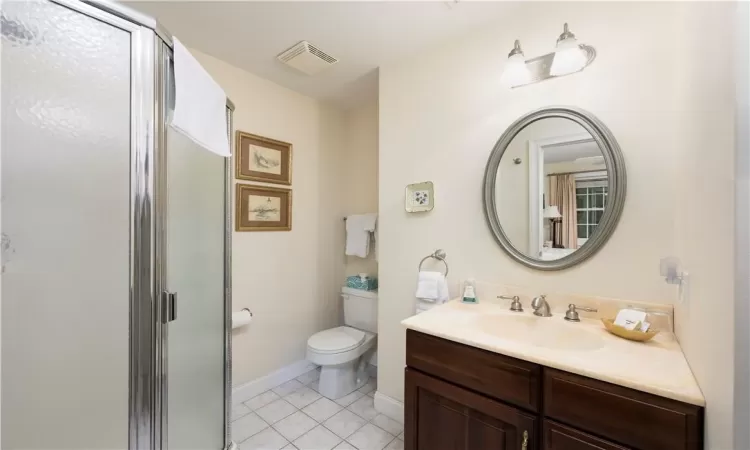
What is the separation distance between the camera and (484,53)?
1568 mm

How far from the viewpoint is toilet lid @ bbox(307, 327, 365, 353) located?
→ 2.00m

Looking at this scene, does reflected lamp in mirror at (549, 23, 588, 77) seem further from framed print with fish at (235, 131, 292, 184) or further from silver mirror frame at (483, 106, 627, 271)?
framed print with fish at (235, 131, 292, 184)

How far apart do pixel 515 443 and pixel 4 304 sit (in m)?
1.49

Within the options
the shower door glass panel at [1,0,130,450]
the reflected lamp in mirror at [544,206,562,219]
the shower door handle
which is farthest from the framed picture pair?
the reflected lamp in mirror at [544,206,562,219]

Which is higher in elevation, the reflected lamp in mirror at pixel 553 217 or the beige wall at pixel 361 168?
the beige wall at pixel 361 168

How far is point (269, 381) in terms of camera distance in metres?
2.21

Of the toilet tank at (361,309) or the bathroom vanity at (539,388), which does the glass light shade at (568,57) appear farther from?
the toilet tank at (361,309)

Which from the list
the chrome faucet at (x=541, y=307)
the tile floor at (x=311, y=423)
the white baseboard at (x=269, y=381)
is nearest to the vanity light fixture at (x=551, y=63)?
the chrome faucet at (x=541, y=307)

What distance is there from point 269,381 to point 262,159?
5.55 feet

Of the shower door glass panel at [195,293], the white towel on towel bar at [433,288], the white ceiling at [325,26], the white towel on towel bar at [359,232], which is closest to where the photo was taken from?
the shower door glass panel at [195,293]

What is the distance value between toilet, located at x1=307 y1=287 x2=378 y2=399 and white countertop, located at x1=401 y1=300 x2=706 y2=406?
0.91m

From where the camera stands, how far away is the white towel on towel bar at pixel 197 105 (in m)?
0.97

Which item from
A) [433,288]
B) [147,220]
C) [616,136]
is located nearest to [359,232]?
[433,288]

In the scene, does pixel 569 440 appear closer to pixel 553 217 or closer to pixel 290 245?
pixel 553 217
